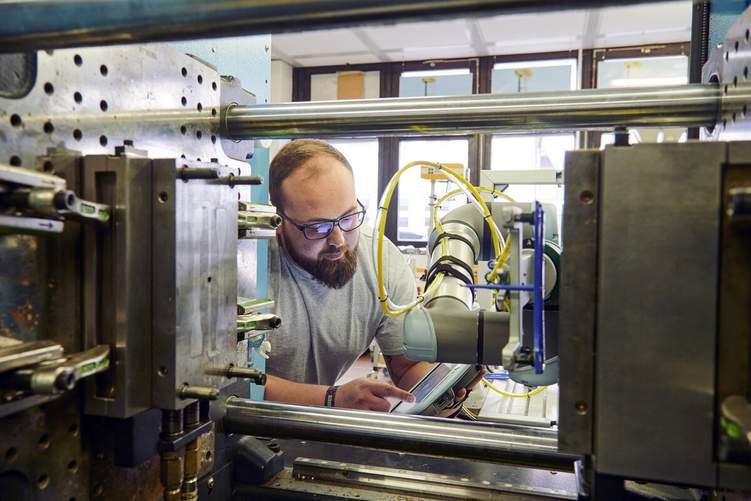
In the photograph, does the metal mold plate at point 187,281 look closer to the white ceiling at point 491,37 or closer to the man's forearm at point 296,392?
the man's forearm at point 296,392

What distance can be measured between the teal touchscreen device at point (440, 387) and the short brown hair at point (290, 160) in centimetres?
90

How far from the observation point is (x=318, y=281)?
2.31 meters

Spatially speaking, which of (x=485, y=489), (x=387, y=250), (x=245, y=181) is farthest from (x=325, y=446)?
(x=387, y=250)

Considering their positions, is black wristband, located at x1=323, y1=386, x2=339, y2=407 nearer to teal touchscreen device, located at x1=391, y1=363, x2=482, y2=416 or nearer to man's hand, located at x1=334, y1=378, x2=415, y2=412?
man's hand, located at x1=334, y1=378, x2=415, y2=412

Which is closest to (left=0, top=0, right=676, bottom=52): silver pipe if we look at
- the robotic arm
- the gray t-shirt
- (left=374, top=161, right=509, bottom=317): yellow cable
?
the robotic arm

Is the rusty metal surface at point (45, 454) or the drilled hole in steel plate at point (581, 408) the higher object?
the drilled hole in steel plate at point (581, 408)

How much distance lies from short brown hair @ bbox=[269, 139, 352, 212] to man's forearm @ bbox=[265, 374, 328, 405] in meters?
0.66

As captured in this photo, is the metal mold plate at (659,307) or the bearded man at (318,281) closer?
the metal mold plate at (659,307)

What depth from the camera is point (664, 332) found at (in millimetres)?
548

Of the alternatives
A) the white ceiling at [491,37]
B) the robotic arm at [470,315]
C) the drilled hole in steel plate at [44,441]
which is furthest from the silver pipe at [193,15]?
the white ceiling at [491,37]

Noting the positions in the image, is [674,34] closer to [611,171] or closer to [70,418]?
[611,171]

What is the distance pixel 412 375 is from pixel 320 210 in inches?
32.2

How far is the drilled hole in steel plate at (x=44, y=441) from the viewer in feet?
2.19

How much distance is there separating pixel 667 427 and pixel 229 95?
825 millimetres
